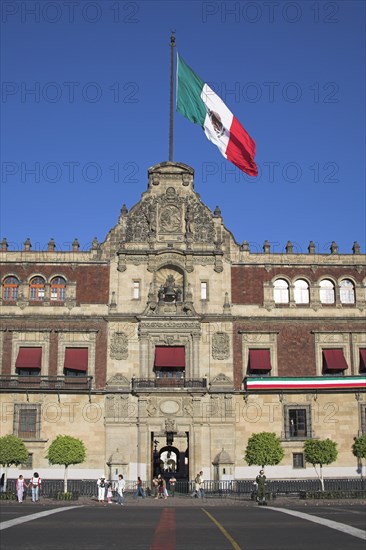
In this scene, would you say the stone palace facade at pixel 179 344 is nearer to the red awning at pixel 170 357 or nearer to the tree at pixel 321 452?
the red awning at pixel 170 357

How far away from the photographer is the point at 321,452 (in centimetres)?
4306

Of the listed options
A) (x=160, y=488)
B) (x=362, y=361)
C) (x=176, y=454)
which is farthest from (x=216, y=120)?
(x=176, y=454)

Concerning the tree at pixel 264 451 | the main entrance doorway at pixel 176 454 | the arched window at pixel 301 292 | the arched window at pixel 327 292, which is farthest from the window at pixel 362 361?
the main entrance doorway at pixel 176 454

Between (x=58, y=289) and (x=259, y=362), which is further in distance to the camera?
(x=58, y=289)

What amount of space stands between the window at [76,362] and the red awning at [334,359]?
1583 centimetres

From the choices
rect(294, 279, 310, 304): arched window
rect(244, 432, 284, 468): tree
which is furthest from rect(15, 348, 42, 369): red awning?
rect(294, 279, 310, 304): arched window

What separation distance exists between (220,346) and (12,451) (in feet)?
48.2

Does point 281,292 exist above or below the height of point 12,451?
above

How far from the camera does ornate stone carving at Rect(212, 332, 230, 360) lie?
156 ft

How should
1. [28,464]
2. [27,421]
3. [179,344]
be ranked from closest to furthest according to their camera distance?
1. [28,464]
2. [27,421]
3. [179,344]

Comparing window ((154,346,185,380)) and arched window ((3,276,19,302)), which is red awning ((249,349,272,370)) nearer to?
window ((154,346,185,380))

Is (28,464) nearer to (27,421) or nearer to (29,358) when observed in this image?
(27,421)

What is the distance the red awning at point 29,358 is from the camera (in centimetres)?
4634

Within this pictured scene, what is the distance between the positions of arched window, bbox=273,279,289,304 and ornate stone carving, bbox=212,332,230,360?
15.0 ft
